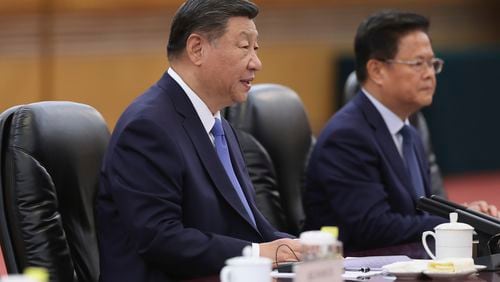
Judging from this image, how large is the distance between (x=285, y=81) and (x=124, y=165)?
7.44 metres

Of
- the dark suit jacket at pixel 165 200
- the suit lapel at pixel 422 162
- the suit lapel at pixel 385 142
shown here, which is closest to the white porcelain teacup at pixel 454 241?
the dark suit jacket at pixel 165 200

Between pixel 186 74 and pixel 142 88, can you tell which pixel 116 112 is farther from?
pixel 186 74

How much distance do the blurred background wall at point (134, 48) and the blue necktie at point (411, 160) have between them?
494cm

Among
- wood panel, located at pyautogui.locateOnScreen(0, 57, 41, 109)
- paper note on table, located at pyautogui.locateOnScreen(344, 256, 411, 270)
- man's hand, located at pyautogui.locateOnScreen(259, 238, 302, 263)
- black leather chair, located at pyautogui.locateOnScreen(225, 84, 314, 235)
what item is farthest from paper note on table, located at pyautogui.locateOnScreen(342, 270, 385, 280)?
wood panel, located at pyautogui.locateOnScreen(0, 57, 41, 109)

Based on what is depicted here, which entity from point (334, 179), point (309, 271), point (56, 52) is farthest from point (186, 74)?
point (56, 52)

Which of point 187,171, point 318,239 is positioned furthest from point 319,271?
point 187,171

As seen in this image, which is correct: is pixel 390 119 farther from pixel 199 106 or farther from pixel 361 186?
pixel 199 106

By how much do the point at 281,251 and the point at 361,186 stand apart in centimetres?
113

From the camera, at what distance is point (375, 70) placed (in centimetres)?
464

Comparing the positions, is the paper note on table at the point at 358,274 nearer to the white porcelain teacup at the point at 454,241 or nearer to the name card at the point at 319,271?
the white porcelain teacup at the point at 454,241

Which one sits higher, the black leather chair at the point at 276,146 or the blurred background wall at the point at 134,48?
→ the blurred background wall at the point at 134,48

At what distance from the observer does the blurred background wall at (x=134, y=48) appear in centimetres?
903

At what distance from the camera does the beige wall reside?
29.6ft

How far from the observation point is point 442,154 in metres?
10.1
